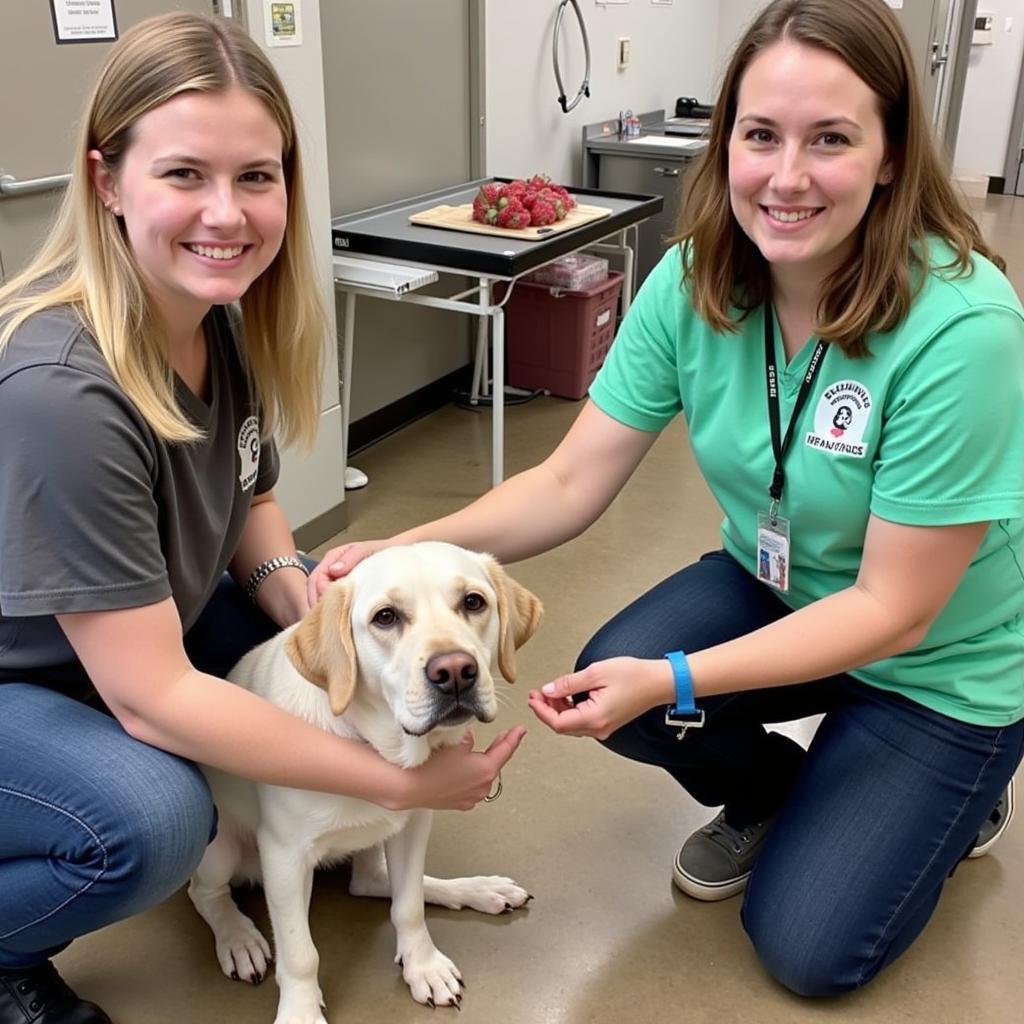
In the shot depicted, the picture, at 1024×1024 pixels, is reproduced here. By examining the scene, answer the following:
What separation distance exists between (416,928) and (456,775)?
310mm

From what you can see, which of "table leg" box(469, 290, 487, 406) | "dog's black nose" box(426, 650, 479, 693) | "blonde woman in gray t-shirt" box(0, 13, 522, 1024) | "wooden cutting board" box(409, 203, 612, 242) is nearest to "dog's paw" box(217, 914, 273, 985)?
"blonde woman in gray t-shirt" box(0, 13, 522, 1024)

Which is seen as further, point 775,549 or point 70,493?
point 775,549

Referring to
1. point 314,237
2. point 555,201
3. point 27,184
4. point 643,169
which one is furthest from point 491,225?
point 643,169

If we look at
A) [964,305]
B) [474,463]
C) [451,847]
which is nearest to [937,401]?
[964,305]

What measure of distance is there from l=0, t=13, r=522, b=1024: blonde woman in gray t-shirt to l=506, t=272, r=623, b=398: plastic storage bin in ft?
8.03

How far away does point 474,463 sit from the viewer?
334cm

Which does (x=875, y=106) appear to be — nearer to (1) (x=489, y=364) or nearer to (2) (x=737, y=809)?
(2) (x=737, y=809)

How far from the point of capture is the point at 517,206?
300 centimetres

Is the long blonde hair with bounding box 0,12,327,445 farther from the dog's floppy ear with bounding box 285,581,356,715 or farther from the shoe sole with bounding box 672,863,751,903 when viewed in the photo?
the shoe sole with bounding box 672,863,751,903

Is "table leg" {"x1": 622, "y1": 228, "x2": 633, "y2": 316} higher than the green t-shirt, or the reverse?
the green t-shirt

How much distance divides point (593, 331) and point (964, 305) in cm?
259

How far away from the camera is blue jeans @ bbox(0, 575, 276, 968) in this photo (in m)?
1.18

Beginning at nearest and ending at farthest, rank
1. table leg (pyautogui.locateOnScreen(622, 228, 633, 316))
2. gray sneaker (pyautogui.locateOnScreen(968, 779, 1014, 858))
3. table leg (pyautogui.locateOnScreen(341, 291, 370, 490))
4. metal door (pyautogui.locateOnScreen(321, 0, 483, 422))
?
gray sneaker (pyautogui.locateOnScreen(968, 779, 1014, 858)) < table leg (pyautogui.locateOnScreen(341, 291, 370, 490)) < metal door (pyautogui.locateOnScreen(321, 0, 483, 422)) < table leg (pyautogui.locateOnScreen(622, 228, 633, 316))

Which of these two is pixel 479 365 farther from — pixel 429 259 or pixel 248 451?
pixel 248 451
